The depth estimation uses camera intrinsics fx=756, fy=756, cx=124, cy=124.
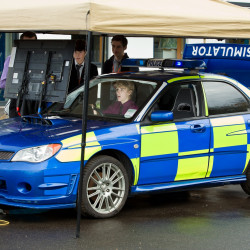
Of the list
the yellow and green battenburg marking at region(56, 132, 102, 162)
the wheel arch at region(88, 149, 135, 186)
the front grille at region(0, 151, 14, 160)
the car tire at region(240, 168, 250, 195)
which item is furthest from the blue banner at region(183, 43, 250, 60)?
the front grille at region(0, 151, 14, 160)

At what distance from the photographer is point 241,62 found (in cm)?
1121

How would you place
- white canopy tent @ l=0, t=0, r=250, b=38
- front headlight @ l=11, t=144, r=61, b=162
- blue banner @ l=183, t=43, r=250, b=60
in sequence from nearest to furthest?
white canopy tent @ l=0, t=0, r=250, b=38 → front headlight @ l=11, t=144, r=61, b=162 → blue banner @ l=183, t=43, r=250, b=60

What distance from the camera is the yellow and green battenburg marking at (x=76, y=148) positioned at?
7.20m

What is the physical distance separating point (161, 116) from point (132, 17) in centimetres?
129

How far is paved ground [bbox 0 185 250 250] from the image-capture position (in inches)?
259

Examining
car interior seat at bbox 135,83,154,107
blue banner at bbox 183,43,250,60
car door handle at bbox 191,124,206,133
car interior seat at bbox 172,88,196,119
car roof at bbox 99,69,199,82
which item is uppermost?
blue banner at bbox 183,43,250,60

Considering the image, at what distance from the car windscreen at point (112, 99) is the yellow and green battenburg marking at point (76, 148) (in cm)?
70

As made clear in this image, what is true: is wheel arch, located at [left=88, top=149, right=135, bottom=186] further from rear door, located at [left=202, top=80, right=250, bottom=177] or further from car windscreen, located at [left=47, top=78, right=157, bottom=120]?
rear door, located at [left=202, top=80, right=250, bottom=177]

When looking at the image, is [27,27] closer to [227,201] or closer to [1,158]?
[1,158]

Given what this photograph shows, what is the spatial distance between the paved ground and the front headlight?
2.10ft

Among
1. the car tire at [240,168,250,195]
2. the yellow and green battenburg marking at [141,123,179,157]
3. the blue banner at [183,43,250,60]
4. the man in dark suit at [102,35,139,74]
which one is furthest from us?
the man in dark suit at [102,35,139,74]

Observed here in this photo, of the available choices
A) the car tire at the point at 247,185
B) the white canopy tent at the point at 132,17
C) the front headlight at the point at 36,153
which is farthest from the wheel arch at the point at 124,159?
the car tire at the point at 247,185

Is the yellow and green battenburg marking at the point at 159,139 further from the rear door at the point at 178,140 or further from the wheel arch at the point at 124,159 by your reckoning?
the wheel arch at the point at 124,159

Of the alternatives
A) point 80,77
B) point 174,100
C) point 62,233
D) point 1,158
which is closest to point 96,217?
point 62,233
